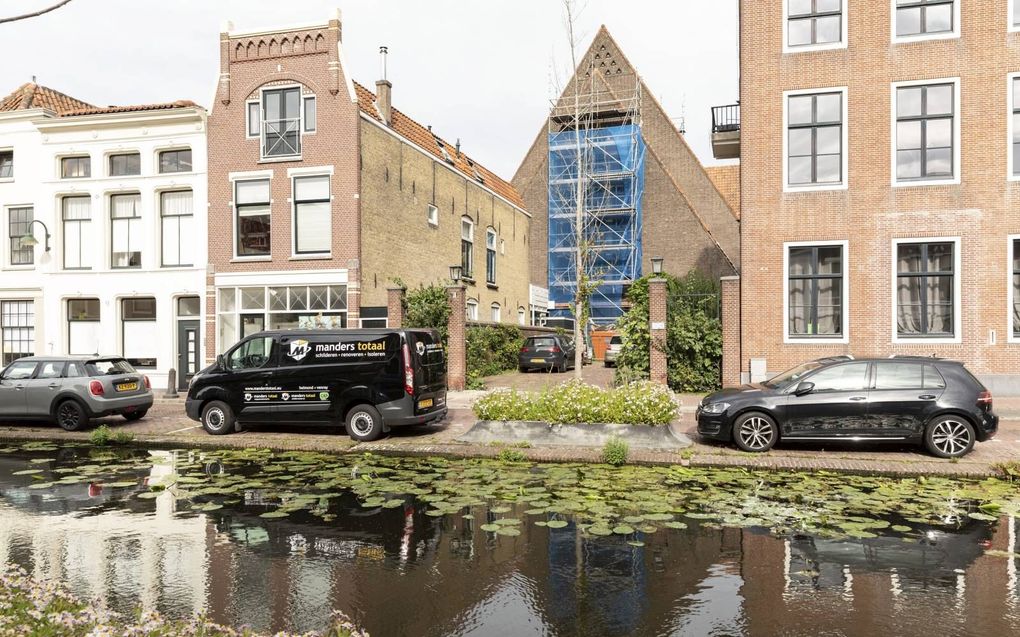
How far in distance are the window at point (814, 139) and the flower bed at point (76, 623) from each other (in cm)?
1721

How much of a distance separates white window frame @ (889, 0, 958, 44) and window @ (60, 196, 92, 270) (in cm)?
2381

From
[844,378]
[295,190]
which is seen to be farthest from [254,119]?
[844,378]

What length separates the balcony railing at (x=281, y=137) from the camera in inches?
784

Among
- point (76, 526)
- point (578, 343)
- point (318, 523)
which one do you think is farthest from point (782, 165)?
point (76, 526)

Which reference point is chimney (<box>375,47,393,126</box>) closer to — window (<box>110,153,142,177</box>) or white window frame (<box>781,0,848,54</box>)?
window (<box>110,153,142,177</box>)

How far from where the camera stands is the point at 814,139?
17500 millimetres

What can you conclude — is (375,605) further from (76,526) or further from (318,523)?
(76,526)

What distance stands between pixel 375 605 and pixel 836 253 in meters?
16.4

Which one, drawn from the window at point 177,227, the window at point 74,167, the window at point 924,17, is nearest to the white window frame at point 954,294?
the window at point 924,17

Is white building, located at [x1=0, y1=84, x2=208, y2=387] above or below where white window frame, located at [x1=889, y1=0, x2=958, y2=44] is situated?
below

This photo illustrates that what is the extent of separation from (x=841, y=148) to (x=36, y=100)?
24851 mm

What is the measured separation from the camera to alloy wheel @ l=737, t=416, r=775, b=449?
9953mm

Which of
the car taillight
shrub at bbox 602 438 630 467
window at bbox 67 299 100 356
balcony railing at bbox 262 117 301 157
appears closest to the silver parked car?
the car taillight

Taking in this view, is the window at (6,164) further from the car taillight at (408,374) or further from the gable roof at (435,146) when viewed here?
the car taillight at (408,374)
